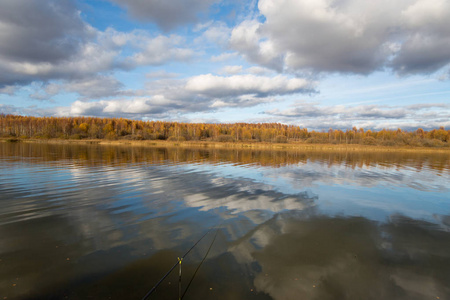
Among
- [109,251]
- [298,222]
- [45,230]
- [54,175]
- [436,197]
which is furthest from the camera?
[54,175]

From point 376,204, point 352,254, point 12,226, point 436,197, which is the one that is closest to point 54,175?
point 12,226

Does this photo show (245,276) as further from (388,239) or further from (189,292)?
(388,239)

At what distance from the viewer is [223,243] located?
766cm

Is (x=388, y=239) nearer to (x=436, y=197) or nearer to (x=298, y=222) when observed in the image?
(x=298, y=222)

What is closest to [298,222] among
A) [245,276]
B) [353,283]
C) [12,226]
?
[353,283]

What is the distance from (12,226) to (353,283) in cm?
1107

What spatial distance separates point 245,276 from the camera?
5.91 m

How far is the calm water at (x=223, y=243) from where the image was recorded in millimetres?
5496

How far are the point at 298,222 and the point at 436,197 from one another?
11412 millimetres

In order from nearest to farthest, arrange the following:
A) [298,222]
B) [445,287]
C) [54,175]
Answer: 1. [445,287]
2. [298,222]
3. [54,175]

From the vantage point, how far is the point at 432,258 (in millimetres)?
7121

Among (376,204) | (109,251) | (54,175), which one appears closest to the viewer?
(109,251)

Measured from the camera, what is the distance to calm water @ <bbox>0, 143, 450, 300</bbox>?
5496 mm

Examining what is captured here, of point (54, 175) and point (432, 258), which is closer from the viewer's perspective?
point (432, 258)
